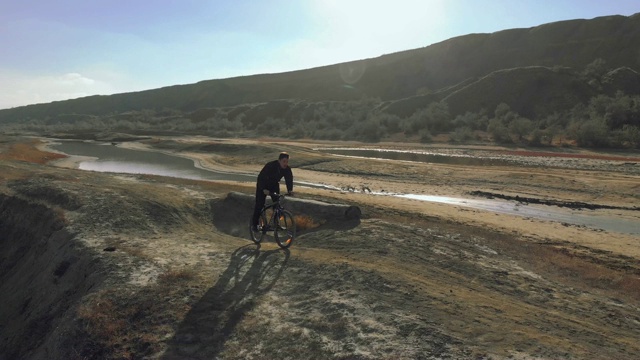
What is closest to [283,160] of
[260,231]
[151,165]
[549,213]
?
[260,231]

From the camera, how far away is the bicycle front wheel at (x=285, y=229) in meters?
10.3

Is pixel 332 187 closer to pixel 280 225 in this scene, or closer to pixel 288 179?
pixel 280 225

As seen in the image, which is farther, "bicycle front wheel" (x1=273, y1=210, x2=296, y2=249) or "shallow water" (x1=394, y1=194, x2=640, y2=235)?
"shallow water" (x1=394, y1=194, x2=640, y2=235)

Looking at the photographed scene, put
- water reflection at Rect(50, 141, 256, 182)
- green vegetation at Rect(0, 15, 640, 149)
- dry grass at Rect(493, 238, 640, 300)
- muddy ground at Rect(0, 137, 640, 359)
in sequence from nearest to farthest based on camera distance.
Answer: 1. muddy ground at Rect(0, 137, 640, 359)
2. dry grass at Rect(493, 238, 640, 300)
3. water reflection at Rect(50, 141, 256, 182)
4. green vegetation at Rect(0, 15, 640, 149)

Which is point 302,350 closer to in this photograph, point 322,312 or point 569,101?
point 322,312

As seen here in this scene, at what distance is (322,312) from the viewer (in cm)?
683

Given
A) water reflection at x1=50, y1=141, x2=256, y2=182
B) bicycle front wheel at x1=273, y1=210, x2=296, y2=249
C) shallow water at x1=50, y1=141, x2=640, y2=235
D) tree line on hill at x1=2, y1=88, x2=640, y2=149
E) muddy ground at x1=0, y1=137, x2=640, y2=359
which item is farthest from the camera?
tree line on hill at x1=2, y1=88, x2=640, y2=149

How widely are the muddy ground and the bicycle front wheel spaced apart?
1.68ft

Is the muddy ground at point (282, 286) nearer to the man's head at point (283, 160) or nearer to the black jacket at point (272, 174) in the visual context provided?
the black jacket at point (272, 174)

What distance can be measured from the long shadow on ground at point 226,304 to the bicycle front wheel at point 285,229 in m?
0.45

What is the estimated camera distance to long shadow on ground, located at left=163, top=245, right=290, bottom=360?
20.1ft

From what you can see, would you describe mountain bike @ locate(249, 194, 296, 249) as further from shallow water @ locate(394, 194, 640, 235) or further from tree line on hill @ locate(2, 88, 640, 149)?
tree line on hill @ locate(2, 88, 640, 149)

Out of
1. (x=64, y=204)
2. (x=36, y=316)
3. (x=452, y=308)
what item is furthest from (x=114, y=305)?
(x=64, y=204)

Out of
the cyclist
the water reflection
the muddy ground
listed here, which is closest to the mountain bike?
the cyclist
